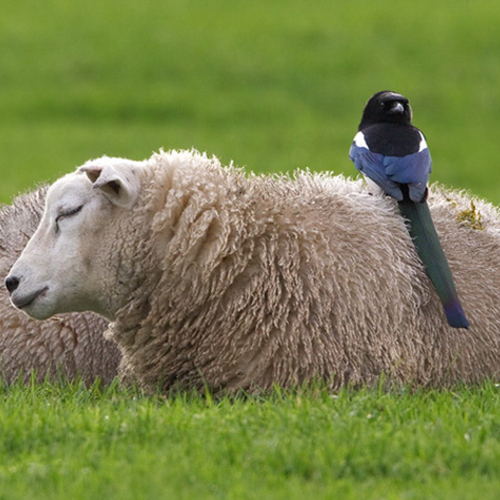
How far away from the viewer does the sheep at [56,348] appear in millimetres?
6379

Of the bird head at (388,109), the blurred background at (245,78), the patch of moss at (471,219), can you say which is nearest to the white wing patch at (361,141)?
the bird head at (388,109)

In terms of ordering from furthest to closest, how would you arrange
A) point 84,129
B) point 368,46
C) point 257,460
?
A: point 368,46, point 84,129, point 257,460

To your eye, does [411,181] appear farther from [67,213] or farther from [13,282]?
[13,282]

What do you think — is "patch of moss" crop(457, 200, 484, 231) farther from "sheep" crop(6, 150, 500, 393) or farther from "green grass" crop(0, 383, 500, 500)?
"green grass" crop(0, 383, 500, 500)

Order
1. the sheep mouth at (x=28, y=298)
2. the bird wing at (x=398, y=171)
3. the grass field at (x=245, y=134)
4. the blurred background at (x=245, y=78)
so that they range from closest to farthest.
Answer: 1. the grass field at (x=245, y=134)
2. the sheep mouth at (x=28, y=298)
3. the bird wing at (x=398, y=171)
4. the blurred background at (x=245, y=78)

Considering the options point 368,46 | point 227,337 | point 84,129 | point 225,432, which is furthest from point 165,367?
point 368,46

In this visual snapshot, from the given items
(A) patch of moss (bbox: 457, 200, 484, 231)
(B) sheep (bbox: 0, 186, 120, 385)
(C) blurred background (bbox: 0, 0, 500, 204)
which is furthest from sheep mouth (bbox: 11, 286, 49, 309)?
(C) blurred background (bbox: 0, 0, 500, 204)

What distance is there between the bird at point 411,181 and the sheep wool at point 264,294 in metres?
0.09

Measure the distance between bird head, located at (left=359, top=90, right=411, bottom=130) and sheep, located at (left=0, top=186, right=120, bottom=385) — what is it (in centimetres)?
181

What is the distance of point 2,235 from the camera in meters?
6.87

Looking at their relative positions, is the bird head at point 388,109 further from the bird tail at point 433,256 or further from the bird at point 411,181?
the bird tail at point 433,256

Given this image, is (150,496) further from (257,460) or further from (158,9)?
(158,9)

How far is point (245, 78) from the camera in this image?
89.8 feet

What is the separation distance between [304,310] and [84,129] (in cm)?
2017
